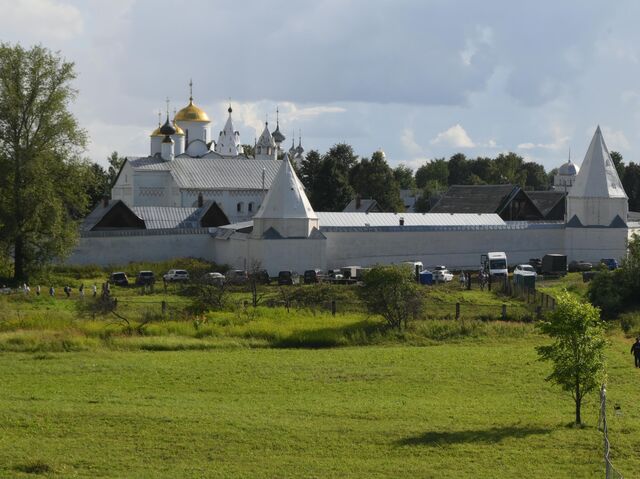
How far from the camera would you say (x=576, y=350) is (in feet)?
57.2

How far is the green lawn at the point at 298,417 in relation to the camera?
1446cm

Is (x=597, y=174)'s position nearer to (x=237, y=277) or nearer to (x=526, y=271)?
(x=526, y=271)

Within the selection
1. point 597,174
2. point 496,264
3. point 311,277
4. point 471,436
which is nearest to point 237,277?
point 311,277

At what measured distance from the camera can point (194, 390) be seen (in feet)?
62.6

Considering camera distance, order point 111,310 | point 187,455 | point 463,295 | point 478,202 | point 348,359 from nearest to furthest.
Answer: point 187,455 < point 348,359 < point 111,310 < point 463,295 < point 478,202

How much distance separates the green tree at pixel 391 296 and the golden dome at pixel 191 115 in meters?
50.4

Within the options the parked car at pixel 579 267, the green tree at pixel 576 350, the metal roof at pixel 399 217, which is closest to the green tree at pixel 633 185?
the metal roof at pixel 399 217

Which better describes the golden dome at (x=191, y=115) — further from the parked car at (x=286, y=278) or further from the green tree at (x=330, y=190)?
the parked car at (x=286, y=278)

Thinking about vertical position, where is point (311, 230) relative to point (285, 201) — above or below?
below

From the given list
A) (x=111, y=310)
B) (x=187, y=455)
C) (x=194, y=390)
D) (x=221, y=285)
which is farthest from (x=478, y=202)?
(x=187, y=455)

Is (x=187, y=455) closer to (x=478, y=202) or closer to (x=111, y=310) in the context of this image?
(x=111, y=310)

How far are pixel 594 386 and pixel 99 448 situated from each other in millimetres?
7474

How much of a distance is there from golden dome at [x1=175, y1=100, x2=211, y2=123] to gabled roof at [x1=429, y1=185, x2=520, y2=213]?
21709 millimetres

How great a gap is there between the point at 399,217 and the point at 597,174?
9.28m
